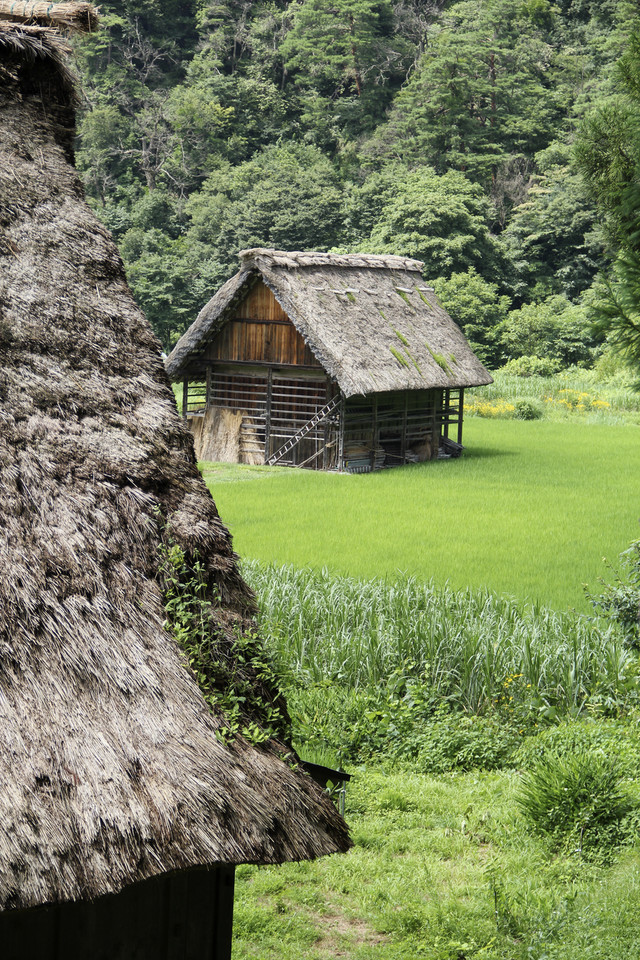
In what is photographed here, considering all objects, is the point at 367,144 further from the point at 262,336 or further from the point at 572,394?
the point at 262,336

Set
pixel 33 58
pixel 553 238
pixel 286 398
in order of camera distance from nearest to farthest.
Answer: pixel 33 58, pixel 286 398, pixel 553 238

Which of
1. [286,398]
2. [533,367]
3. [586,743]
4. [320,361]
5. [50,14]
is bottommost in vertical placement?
[586,743]

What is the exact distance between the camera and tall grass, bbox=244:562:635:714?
23.1ft

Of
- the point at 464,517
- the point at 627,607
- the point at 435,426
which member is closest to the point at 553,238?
the point at 435,426

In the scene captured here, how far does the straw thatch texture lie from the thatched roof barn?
13365 mm

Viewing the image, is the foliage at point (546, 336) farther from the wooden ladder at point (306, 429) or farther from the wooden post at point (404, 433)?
the wooden ladder at point (306, 429)

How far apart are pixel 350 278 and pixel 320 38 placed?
31.8m

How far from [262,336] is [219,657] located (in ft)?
→ 57.7

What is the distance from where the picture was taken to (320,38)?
4866cm

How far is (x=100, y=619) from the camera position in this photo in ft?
9.81

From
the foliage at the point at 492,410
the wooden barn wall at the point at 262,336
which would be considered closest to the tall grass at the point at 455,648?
the wooden barn wall at the point at 262,336

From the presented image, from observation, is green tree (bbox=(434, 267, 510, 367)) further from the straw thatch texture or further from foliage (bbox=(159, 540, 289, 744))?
foliage (bbox=(159, 540, 289, 744))

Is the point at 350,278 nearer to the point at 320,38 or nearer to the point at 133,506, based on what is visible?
the point at 133,506

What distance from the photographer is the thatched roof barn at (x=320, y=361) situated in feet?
63.8
